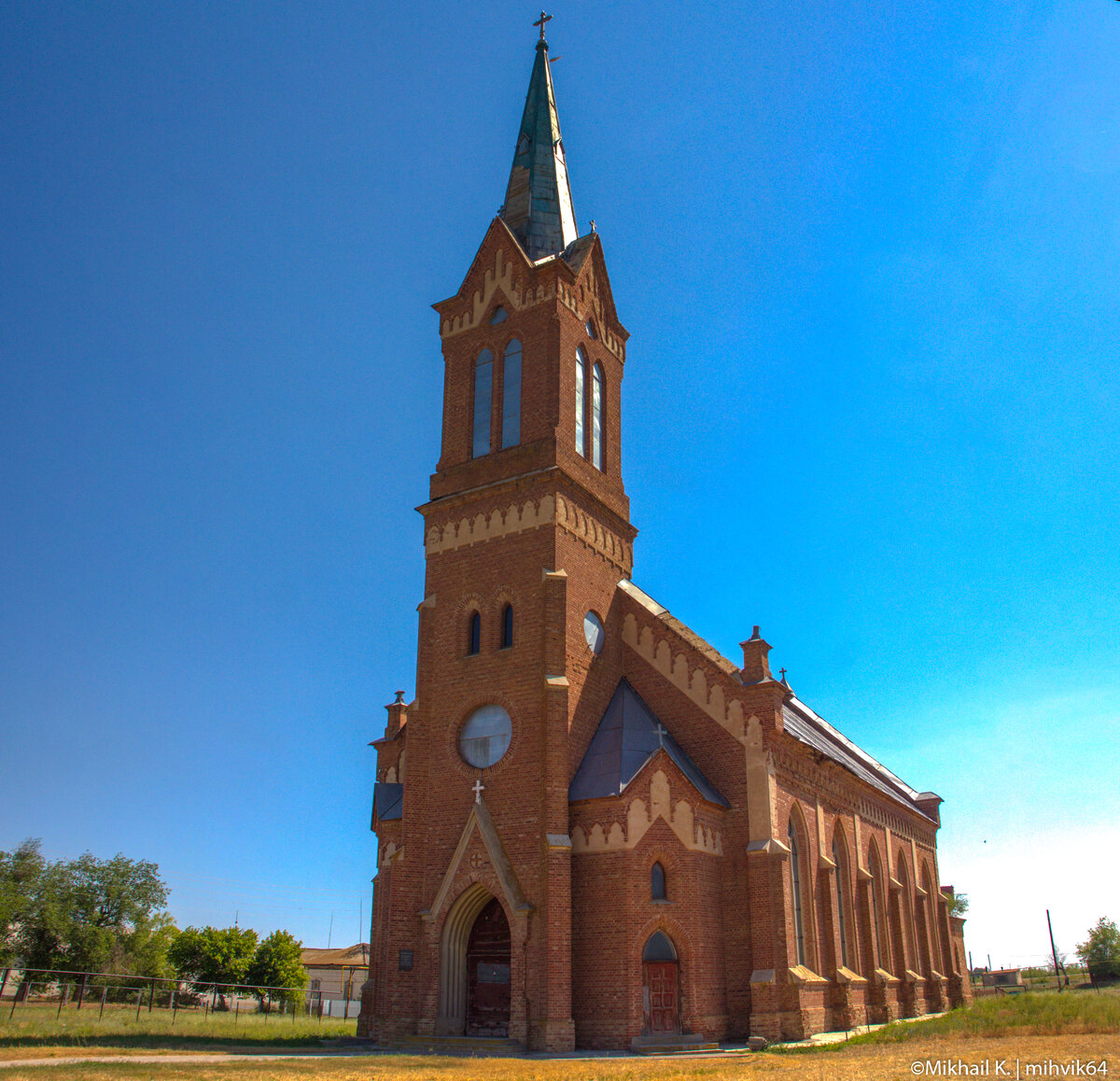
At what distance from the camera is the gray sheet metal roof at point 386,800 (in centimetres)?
2927

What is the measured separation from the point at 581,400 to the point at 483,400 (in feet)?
10.1

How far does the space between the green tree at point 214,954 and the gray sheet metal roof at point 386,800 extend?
32.6m

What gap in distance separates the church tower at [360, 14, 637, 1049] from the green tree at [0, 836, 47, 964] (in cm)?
3756

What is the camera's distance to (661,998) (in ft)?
74.1

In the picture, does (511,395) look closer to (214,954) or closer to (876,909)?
(876,909)

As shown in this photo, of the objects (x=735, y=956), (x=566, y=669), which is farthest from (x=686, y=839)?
(x=566, y=669)

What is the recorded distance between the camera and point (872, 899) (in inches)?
1374

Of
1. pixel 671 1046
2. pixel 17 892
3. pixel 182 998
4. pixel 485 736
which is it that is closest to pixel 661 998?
pixel 671 1046

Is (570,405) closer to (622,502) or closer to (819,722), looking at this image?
(622,502)

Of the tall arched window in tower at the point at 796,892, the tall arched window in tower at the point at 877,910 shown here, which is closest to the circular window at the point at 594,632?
the tall arched window in tower at the point at 796,892

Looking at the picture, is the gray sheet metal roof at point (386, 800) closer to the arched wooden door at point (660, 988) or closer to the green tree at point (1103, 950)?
the arched wooden door at point (660, 988)

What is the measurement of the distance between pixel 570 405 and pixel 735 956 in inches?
630

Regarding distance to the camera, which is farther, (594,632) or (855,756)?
(855,756)

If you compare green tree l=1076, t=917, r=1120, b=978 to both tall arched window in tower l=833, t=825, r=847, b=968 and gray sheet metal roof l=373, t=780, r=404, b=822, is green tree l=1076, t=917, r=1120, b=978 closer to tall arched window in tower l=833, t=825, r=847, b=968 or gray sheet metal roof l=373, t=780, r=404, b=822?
tall arched window in tower l=833, t=825, r=847, b=968
